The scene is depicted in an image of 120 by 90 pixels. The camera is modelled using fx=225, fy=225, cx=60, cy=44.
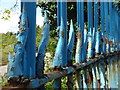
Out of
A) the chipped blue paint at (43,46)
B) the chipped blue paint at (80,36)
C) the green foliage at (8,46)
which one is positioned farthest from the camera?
the chipped blue paint at (80,36)

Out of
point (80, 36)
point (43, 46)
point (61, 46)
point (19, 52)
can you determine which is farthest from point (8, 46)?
point (19, 52)

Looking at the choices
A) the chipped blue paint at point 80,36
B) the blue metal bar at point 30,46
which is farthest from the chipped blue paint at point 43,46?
the chipped blue paint at point 80,36

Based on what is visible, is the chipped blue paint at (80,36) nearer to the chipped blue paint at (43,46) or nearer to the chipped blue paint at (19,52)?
the chipped blue paint at (43,46)

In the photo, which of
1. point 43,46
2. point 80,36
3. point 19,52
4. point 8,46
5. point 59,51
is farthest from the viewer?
point 8,46

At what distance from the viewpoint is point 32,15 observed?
3.04 ft

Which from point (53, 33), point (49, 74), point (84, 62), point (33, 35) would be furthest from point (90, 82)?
point (53, 33)

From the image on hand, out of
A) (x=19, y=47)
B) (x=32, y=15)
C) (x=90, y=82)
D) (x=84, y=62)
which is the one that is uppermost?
(x=32, y=15)

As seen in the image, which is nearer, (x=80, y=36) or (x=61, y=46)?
(x=61, y=46)

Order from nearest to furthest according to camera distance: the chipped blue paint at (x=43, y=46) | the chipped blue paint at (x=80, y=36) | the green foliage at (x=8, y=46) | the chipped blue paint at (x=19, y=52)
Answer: the chipped blue paint at (x=19, y=52)
the chipped blue paint at (x=43, y=46)
the green foliage at (x=8, y=46)
the chipped blue paint at (x=80, y=36)

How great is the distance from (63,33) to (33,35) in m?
0.39

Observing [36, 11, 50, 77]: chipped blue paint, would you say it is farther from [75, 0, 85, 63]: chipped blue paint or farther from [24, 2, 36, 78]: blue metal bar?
[75, 0, 85, 63]: chipped blue paint

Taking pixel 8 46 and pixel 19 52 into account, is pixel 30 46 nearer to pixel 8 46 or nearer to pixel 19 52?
pixel 19 52

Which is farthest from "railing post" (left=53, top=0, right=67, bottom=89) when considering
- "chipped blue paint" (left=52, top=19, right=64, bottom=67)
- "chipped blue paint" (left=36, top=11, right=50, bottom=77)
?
"chipped blue paint" (left=36, top=11, right=50, bottom=77)

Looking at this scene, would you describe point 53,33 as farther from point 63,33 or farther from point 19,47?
point 19,47
